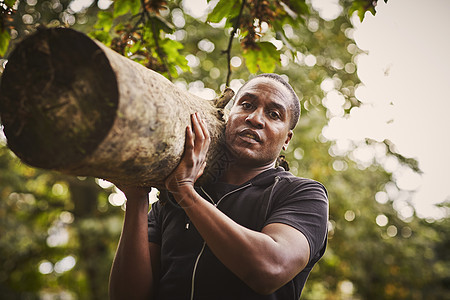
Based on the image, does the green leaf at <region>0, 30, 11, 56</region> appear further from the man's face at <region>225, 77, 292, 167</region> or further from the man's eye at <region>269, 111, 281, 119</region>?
the man's eye at <region>269, 111, 281, 119</region>

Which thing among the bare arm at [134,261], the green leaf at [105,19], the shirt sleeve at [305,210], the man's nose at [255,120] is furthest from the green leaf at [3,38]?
the shirt sleeve at [305,210]

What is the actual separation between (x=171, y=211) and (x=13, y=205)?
689 cm

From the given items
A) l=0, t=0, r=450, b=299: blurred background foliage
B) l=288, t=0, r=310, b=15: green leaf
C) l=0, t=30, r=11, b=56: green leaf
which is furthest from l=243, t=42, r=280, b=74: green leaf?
l=0, t=0, r=450, b=299: blurred background foliage

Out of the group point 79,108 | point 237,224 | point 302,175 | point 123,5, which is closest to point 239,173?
point 237,224

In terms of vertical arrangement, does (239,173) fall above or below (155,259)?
above

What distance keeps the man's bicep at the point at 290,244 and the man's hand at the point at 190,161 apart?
40 centimetres

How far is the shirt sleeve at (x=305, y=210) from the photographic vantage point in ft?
5.09

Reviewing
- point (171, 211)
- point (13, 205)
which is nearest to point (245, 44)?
point (171, 211)

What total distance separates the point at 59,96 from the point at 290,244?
103 cm

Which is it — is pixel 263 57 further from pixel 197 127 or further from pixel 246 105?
pixel 197 127

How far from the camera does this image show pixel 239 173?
1.97m

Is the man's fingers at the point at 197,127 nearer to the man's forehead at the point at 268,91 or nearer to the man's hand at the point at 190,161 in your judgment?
the man's hand at the point at 190,161

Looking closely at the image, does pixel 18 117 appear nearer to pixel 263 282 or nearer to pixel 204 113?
pixel 204 113

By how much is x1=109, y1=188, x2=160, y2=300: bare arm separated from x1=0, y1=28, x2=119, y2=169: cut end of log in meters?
0.58
